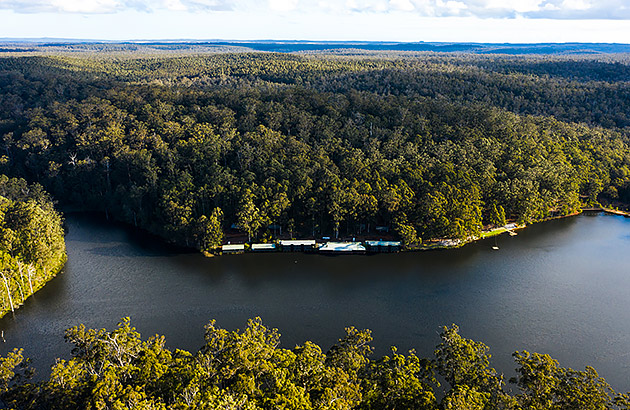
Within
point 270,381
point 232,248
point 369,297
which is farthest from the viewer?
point 232,248

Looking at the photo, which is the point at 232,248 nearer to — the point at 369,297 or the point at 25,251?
the point at 369,297

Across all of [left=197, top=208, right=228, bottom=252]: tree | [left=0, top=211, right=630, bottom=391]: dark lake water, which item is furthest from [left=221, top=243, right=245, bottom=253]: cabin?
[left=0, top=211, right=630, bottom=391]: dark lake water

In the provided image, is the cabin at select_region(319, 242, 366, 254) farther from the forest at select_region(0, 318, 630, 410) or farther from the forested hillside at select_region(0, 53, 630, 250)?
the forest at select_region(0, 318, 630, 410)

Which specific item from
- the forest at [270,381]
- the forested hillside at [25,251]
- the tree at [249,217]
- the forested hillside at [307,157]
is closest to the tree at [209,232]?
the forested hillside at [307,157]

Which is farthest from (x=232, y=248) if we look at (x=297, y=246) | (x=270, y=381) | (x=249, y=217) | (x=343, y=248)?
(x=270, y=381)

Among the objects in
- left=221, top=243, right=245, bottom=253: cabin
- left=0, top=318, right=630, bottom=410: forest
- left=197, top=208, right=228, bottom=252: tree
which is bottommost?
left=221, top=243, right=245, bottom=253: cabin
